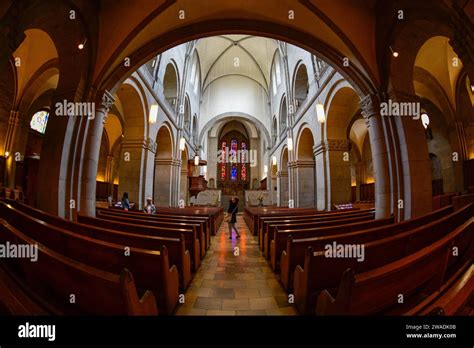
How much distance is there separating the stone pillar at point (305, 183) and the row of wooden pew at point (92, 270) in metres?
9.56

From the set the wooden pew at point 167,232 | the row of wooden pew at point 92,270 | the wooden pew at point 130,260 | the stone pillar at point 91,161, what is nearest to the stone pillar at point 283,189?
the stone pillar at point 91,161

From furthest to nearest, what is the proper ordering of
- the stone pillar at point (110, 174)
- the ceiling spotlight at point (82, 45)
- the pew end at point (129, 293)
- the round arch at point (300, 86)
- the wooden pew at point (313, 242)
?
the stone pillar at point (110, 174) → the round arch at point (300, 86) → the ceiling spotlight at point (82, 45) → the wooden pew at point (313, 242) → the pew end at point (129, 293)

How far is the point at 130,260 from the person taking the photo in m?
1.70

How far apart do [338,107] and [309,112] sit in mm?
2027

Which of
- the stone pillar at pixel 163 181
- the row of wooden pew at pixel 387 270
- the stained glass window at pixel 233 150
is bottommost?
the row of wooden pew at pixel 387 270

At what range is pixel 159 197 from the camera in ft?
37.9

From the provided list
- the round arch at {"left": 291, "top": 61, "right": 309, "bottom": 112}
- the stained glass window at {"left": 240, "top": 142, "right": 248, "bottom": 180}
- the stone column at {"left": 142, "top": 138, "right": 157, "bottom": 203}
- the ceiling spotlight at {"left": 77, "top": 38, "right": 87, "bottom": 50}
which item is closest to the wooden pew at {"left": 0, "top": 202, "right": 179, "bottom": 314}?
the ceiling spotlight at {"left": 77, "top": 38, "right": 87, "bottom": 50}

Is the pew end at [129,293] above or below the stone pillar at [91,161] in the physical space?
below

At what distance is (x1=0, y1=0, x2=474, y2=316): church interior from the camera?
1.46 m

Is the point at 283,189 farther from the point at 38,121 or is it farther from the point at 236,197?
the point at 38,121

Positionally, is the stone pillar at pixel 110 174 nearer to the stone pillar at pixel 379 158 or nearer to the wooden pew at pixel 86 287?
the wooden pew at pixel 86 287

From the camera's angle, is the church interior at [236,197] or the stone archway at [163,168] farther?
the stone archway at [163,168]

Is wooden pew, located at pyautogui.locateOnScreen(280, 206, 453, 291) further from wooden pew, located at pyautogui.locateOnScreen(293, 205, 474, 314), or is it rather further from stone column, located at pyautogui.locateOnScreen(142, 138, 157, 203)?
stone column, located at pyautogui.locateOnScreen(142, 138, 157, 203)

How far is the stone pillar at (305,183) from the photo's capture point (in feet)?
38.1
